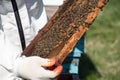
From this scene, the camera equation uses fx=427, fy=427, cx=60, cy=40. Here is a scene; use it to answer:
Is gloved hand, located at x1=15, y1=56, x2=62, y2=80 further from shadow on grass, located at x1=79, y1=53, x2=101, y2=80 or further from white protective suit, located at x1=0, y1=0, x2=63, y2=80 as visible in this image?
shadow on grass, located at x1=79, y1=53, x2=101, y2=80

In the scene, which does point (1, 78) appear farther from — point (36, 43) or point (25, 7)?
point (25, 7)

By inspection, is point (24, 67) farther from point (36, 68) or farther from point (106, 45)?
point (106, 45)

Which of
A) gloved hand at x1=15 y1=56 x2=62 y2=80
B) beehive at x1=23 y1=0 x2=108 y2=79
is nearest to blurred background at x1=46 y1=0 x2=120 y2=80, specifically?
beehive at x1=23 y1=0 x2=108 y2=79

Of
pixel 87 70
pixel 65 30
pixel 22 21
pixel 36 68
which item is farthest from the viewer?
pixel 87 70

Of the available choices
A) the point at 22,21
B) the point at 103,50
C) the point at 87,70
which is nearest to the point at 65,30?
the point at 22,21

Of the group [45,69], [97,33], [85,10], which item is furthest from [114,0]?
[45,69]

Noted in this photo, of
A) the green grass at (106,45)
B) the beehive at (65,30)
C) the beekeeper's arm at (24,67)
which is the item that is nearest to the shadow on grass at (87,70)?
the green grass at (106,45)

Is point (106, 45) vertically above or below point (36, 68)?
below
